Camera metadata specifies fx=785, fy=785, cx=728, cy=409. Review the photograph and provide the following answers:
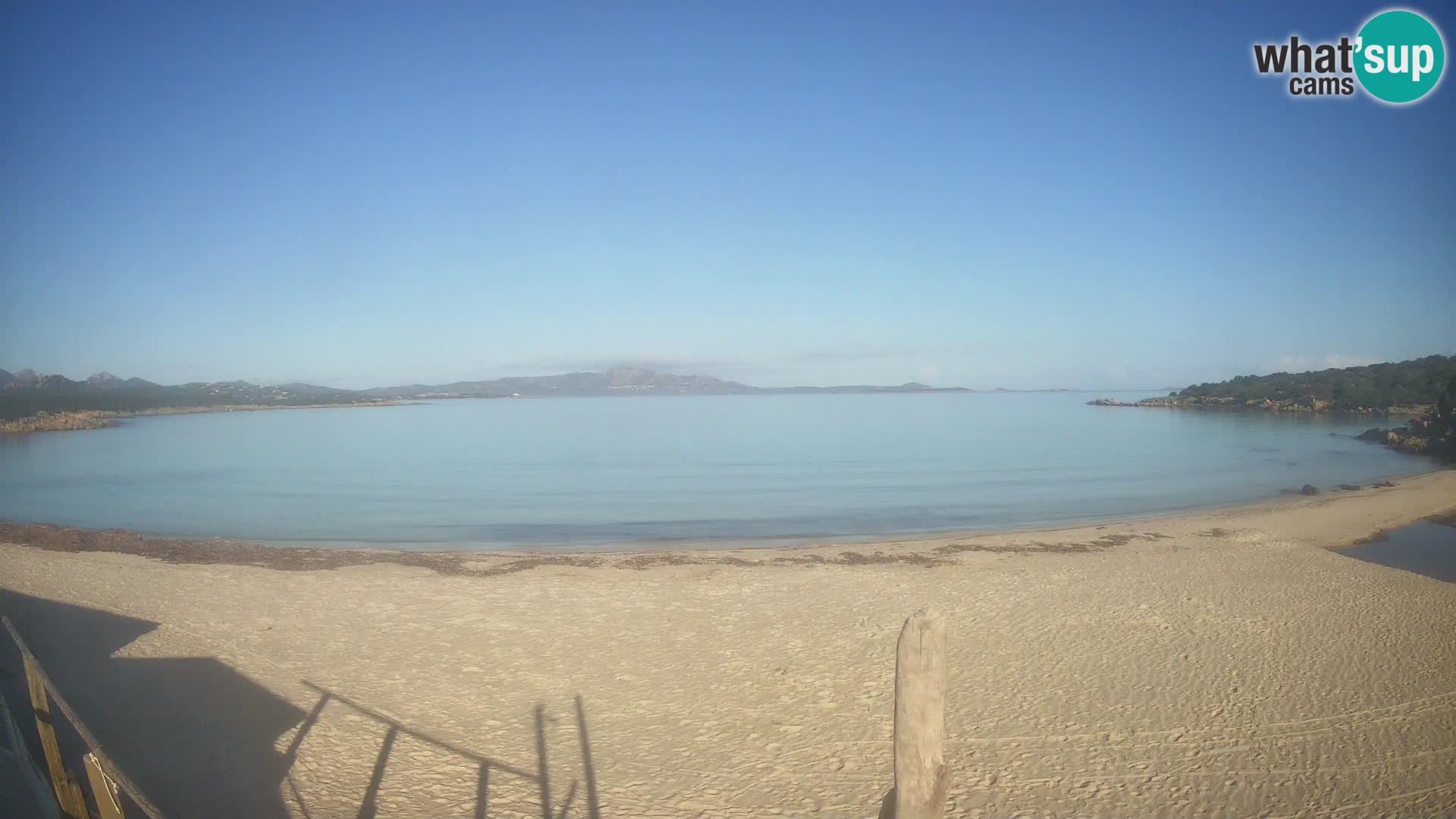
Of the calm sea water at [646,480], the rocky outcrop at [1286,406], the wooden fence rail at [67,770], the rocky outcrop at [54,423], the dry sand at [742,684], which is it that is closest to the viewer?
the wooden fence rail at [67,770]

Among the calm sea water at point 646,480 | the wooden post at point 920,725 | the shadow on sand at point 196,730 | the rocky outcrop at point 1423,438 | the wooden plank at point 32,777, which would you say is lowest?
the calm sea water at point 646,480

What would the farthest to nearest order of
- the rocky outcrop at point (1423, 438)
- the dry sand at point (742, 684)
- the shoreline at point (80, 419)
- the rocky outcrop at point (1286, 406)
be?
the rocky outcrop at point (1286, 406) → the shoreline at point (80, 419) → the rocky outcrop at point (1423, 438) → the dry sand at point (742, 684)

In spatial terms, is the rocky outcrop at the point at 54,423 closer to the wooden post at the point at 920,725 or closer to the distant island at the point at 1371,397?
the wooden post at the point at 920,725

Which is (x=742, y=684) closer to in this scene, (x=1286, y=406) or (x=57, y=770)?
(x=57, y=770)

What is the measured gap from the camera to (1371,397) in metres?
75.6

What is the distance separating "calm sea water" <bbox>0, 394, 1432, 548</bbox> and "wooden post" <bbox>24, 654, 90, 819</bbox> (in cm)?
1550

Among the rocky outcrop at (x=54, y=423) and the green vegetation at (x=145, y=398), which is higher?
the green vegetation at (x=145, y=398)

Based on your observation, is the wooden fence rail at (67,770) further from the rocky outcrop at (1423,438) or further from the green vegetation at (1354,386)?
the green vegetation at (1354,386)

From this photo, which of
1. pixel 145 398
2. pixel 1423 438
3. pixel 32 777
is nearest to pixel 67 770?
pixel 32 777

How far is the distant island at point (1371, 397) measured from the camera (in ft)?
133

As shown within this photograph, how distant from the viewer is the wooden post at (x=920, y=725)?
103 inches

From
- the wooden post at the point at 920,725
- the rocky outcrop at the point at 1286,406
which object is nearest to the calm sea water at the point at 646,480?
the rocky outcrop at the point at 1286,406

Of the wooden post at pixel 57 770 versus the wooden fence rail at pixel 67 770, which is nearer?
the wooden fence rail at pixel 67 770

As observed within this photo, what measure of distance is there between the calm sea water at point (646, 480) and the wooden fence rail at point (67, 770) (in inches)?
610
